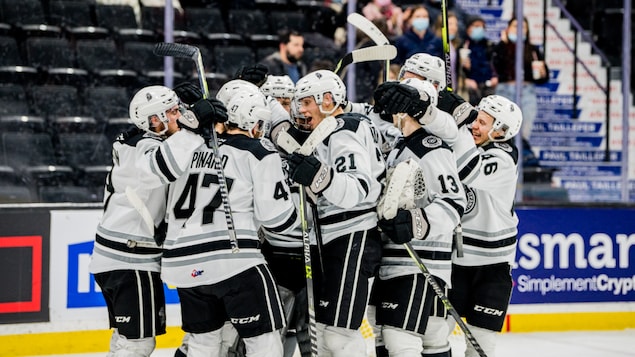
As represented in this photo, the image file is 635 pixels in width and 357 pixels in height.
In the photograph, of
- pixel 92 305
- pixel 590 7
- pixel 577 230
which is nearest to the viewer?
pixel 92 305

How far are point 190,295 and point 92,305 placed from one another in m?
1.82

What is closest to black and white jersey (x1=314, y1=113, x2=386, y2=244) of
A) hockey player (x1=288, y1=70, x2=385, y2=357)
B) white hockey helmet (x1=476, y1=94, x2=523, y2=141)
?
hockey player (x1=288, y1=70, x2=385, y2=357)

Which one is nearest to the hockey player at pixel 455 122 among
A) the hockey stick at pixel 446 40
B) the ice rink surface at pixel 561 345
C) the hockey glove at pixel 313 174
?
the hockey stick at pixel 446 40

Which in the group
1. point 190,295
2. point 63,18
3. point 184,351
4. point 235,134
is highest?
point 63,18

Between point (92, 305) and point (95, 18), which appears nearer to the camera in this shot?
point (92, 305)

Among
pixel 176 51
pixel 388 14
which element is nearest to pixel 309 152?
pixel 176 51

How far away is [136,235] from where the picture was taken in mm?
3518

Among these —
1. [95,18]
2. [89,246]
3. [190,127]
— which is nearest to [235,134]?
[190,127]

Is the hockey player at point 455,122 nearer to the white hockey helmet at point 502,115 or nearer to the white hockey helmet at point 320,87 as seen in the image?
the white hockey helmet at point 502,115

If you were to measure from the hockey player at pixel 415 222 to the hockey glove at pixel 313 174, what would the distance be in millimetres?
262

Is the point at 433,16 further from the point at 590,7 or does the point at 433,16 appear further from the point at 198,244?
the point at 198,244

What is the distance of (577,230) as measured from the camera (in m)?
5.75

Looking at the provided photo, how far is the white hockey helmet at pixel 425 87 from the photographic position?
11.0 feet

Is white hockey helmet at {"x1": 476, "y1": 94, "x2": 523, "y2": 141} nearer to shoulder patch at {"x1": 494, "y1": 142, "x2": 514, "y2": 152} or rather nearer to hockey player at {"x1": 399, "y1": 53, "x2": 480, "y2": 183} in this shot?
shoulder patch at {"x1": 494, "y1": 142, "x2": 514, "y2": 152}
